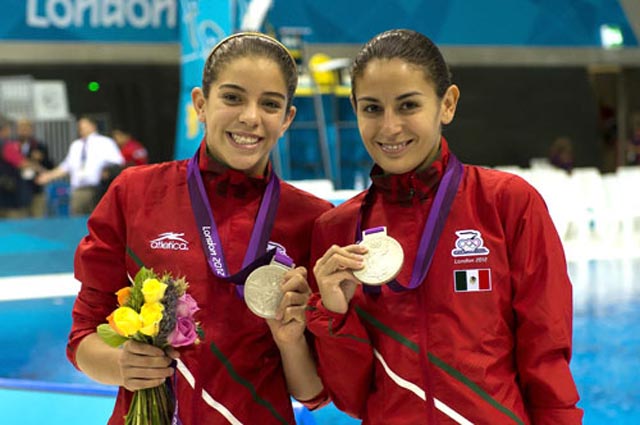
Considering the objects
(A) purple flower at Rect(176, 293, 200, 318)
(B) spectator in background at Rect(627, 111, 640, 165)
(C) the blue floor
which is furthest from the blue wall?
(A) purple flower at Rect(176, 293, 200, 318)

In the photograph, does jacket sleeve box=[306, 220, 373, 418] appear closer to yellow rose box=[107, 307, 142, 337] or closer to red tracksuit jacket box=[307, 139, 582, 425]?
red tracksuit jacket box=[307, 139, 582, 425]

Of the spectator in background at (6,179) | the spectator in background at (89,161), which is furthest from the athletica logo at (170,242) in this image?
the spectator in background at (6,179)

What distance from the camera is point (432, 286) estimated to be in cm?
195

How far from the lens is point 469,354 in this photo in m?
1.90

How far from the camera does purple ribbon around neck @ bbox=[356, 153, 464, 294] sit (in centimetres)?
193

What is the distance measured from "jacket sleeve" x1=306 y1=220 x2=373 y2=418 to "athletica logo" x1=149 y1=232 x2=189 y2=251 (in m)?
0.38

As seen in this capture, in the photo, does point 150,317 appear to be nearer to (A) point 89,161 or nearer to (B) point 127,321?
(B) point 127,321

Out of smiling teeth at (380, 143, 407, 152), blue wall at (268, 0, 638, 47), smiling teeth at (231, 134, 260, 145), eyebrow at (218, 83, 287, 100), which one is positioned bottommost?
smiling teeth at (380, 143, 407, 152)

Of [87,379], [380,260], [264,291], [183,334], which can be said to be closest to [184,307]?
[183,334]

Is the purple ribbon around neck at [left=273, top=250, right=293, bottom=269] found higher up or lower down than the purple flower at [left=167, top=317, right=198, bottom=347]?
higher up

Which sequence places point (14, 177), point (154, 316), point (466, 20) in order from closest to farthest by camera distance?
point (154, 316), point (14, 177), point (466, 20)

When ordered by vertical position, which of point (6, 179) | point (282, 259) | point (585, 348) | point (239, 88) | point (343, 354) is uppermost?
point (239, 88)

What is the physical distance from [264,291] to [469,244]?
19.9 inches

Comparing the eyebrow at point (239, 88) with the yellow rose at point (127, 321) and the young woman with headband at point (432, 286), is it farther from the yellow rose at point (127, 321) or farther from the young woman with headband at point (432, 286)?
the yellow rose at point (127, 321)
